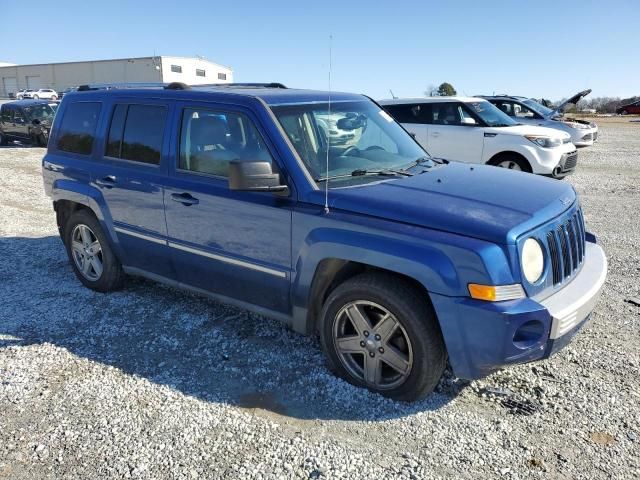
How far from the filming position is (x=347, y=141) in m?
4.04

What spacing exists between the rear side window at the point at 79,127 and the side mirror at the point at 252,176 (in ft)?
7.41

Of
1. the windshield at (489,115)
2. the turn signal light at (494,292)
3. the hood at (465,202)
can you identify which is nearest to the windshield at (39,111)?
the windshield at (489,115)

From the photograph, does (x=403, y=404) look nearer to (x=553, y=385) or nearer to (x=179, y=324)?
(x=553, y=385)

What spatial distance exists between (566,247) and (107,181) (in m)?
3.74

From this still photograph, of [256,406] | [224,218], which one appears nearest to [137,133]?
[224,218]

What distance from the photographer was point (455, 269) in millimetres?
2936

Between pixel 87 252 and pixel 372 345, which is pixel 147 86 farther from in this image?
pixel 372 345

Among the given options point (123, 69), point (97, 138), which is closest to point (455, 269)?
point (97, 138)

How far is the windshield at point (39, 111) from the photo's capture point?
1822 centimetres

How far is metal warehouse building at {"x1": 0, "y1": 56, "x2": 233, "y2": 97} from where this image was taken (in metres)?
67.7

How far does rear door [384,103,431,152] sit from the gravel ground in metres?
6.64

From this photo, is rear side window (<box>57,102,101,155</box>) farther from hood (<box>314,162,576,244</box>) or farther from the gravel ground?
hood (<box>314,162,576,244</box>)

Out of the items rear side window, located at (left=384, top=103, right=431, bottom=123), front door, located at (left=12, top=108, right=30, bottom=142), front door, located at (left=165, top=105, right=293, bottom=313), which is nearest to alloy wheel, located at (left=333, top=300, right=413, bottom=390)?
front door, located at (left=165, top=105, right=293, bottom=313)

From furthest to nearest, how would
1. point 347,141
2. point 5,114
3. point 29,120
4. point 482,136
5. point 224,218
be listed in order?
point 5,114
point 29,120
point 482,136
point 347,141
point 224,218
